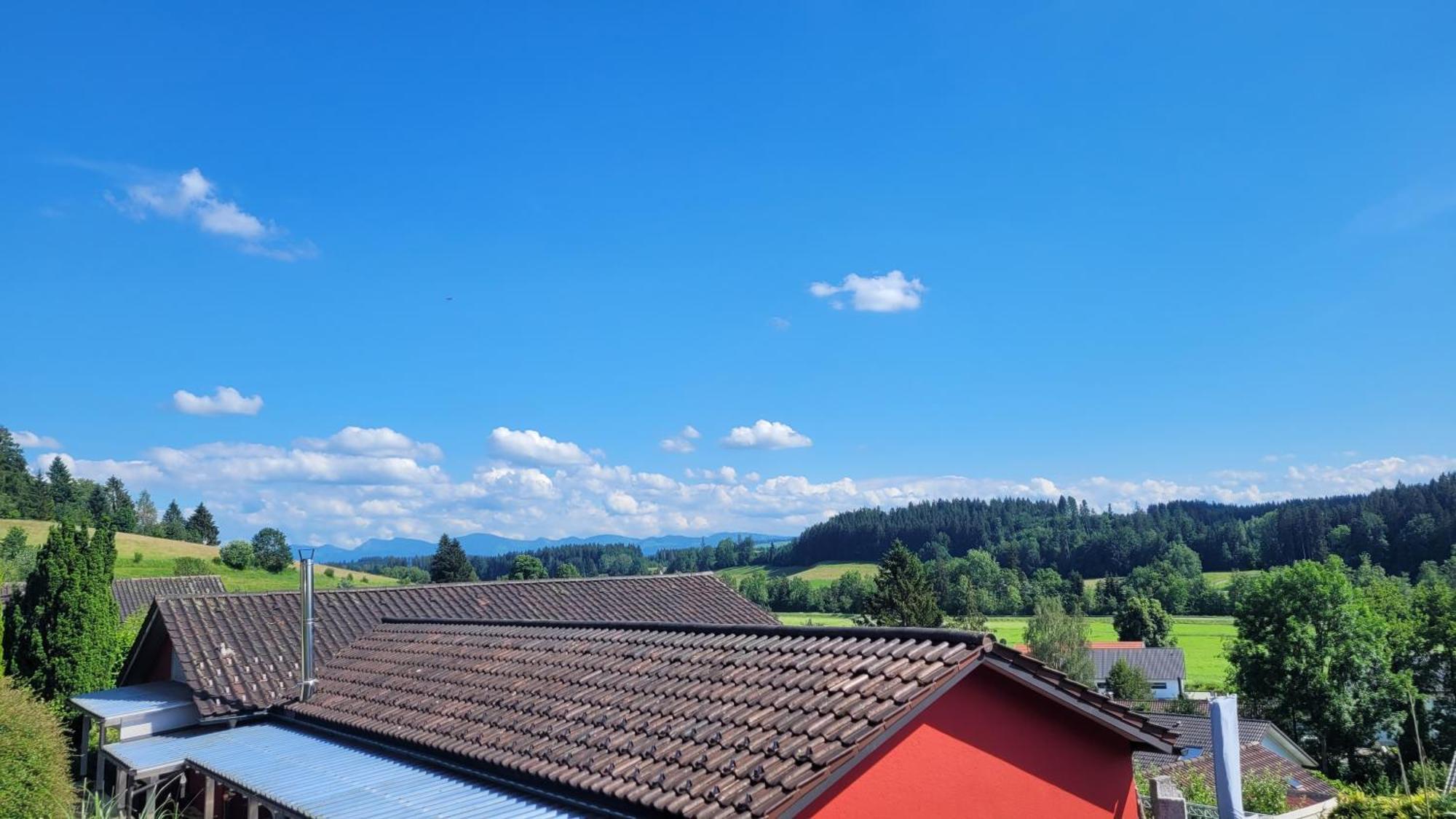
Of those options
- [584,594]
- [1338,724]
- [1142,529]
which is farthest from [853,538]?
[584,594]

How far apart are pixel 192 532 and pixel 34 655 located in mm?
112599

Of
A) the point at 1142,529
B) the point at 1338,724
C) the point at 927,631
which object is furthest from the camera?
the point at 1142,529

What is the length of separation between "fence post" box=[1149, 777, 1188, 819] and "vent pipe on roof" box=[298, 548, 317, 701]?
1142 centimetres

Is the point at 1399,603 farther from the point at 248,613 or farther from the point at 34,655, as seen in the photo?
the point at 34,655

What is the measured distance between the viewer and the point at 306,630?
1382cm

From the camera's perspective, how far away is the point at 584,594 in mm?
20109

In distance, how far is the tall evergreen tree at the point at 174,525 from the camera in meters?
113

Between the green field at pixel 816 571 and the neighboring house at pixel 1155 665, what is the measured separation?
5260 centimetres

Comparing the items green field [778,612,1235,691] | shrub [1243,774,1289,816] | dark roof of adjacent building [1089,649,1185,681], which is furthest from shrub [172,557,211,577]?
dark roof of adjacent building [1089,649,1185,681]

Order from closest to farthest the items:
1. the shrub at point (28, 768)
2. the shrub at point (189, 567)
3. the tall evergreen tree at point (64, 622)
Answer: the shrub at point (28, 768) → the tall evergreen tree at point (64, 622) → the shrub at point (189, 567)

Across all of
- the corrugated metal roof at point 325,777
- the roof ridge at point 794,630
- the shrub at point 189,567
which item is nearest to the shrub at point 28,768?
the corrugated metal roof at point 325,777

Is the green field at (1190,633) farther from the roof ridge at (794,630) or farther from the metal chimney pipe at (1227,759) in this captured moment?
the metal chimney pipe at (1227,759)

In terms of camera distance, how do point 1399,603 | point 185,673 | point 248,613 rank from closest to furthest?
point 185,673
point 248,613
point 1399,603

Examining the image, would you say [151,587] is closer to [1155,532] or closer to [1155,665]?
[1155,665]
